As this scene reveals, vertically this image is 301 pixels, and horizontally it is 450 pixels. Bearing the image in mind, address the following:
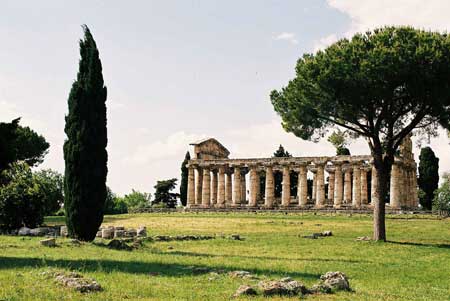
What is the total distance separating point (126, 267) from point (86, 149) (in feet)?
37.7

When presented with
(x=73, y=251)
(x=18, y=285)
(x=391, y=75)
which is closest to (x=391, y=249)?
Result: (x=391, y=75)

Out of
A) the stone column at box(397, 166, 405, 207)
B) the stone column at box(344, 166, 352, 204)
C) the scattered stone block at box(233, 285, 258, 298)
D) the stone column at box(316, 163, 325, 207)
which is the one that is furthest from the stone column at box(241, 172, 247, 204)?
the scattered stone block at box(233, 285, 258, 298)

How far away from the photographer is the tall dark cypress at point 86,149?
26953 millimetres

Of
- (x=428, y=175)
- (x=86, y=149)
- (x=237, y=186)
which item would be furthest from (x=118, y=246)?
(x=428, y=175)

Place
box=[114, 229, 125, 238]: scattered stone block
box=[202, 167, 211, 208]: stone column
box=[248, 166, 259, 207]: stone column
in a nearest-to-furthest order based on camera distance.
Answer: box=[114, 229, 125, 238]: scattered stone block < box=[248, 166, 259, 207]: stone column < box=[202, 167, 211, 208]: stone column

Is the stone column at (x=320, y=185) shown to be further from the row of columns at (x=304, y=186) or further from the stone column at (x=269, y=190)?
the stone column at (x=269, y=190)

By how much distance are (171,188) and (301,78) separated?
73045 millimetres

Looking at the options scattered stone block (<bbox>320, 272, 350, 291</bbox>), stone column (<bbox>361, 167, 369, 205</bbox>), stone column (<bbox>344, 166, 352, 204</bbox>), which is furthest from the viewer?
stone column (<bbox>344, 166, 352, 204</bbox>)

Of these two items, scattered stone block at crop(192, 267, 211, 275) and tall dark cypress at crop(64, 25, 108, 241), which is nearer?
scattered stone block at crop(192, 267, 211, 275)

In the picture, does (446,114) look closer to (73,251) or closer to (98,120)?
(98,120)

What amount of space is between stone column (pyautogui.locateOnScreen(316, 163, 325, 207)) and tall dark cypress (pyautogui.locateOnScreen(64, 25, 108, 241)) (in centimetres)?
4843

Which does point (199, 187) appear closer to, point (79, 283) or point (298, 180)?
point (298, 180)

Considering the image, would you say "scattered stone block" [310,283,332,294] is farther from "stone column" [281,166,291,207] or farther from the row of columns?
"stone column" [281,166,291,207]

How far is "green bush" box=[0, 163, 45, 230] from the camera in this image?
34.5 metres
